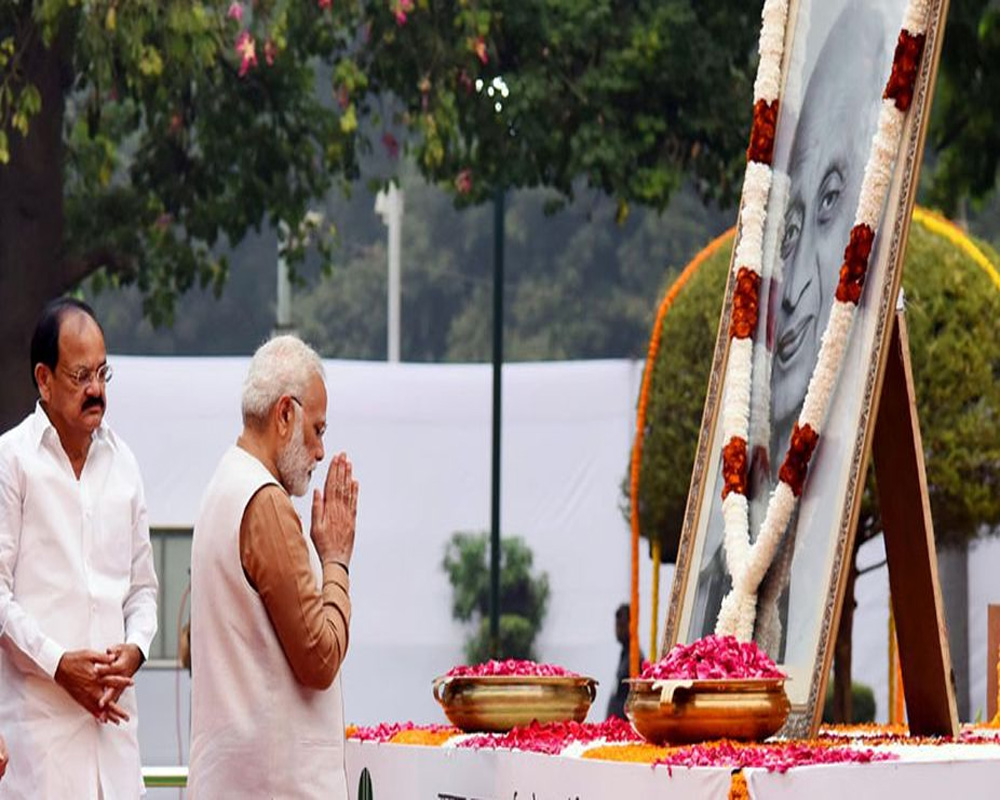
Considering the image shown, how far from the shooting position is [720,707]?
16.1 ft

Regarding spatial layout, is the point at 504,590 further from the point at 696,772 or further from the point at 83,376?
the point at 696,772

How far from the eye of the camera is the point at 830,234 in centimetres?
593

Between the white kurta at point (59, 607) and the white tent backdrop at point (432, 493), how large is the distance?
12.9 metres

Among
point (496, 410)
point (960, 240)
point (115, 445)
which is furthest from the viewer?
point (496, 410)

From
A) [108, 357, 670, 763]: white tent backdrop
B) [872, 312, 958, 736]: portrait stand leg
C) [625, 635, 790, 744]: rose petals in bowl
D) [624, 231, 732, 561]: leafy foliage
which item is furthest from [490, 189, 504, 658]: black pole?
[625, 635, 790, 744]: rose petals in bowl

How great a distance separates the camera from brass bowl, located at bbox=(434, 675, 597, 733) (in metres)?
5.85

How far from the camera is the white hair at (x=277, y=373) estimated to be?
4.47m

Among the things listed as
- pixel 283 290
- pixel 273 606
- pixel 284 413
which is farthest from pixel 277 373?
pixel 283 290

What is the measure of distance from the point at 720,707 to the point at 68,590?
151 cm

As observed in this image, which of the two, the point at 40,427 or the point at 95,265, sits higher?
the point at 95,265

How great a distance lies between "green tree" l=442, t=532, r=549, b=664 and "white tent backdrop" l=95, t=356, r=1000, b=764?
0.75 feet

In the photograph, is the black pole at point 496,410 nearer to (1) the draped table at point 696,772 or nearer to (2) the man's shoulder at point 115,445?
(1) the draped table at point 696,772

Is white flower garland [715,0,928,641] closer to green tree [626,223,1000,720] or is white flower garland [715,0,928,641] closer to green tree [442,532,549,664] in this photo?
green tree [626,223,1000,720]

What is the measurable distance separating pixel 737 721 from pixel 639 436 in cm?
840
